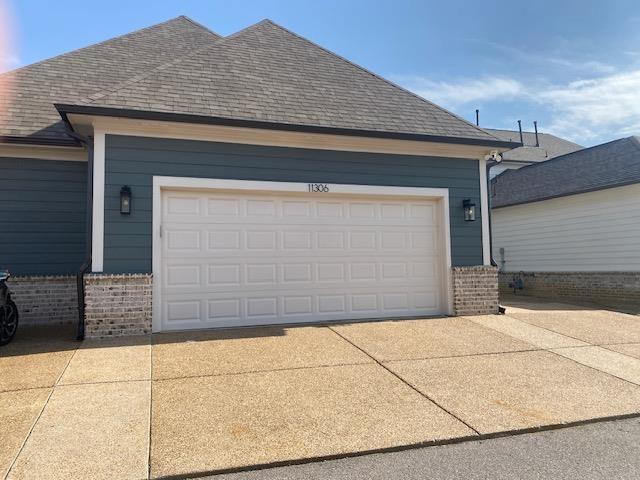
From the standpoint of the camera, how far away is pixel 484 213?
340 inches

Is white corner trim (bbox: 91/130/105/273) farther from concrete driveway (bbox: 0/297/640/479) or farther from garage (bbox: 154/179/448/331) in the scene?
concrete driveway (bbox: 0/297/640/479)

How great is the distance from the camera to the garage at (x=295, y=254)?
7094 millimetres

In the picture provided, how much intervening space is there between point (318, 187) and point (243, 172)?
134cm

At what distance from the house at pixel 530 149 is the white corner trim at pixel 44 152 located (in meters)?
17.8

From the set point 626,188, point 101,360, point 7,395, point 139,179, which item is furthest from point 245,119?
point 626,188

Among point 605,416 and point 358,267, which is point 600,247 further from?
point 605,416

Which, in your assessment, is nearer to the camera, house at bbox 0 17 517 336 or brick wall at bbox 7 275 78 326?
house at bbox 0 17 517 336

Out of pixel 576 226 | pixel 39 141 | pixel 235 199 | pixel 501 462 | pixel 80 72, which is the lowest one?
pixel 501 462

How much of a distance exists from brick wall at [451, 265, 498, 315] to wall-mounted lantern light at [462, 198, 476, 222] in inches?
37.4

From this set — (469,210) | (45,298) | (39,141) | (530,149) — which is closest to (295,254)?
(469,210)

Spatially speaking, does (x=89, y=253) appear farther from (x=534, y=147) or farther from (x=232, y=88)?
(x=534, y=147)

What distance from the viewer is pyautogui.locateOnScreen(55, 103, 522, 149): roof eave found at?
639 cm

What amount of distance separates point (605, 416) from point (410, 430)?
5.88ft

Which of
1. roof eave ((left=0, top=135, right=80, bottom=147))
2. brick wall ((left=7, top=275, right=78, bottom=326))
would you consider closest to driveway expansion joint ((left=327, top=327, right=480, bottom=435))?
brick wall ((left=7, top=275, right=78, bottom=326))
